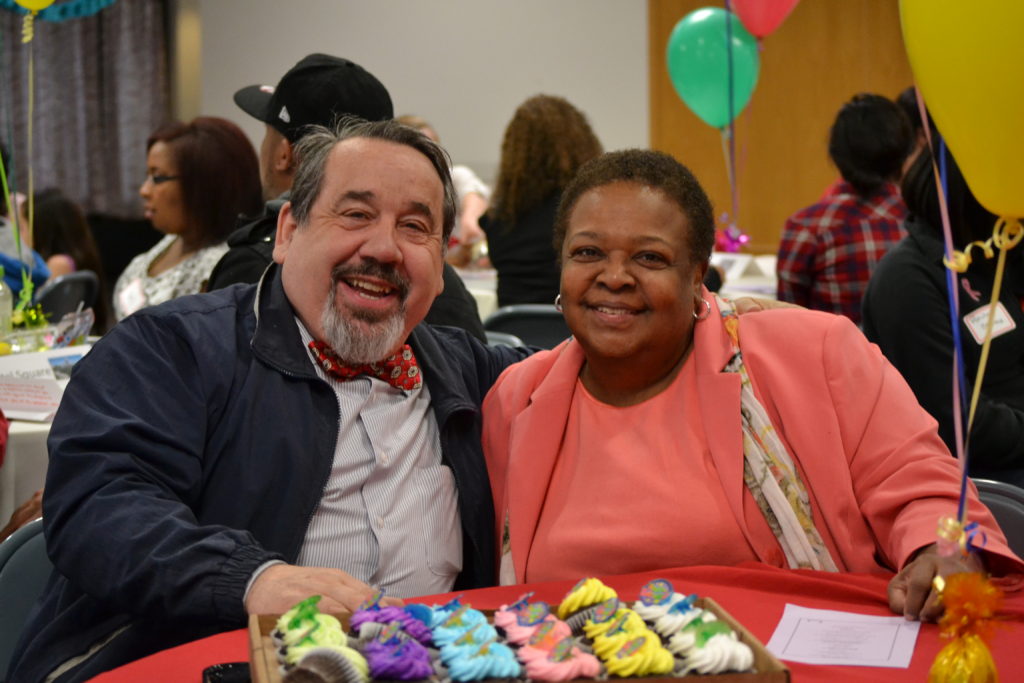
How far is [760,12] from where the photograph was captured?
18.7ft

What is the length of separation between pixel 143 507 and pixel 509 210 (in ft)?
10.8

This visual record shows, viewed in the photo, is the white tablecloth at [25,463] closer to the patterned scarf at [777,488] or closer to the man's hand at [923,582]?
the patterned scarf at [777,488]

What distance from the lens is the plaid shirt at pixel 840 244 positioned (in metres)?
4.26

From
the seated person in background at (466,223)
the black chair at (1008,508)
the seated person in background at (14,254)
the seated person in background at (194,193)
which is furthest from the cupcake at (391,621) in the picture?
the seated person in background at (466,223)

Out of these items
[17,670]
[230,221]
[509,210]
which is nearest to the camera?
[17,670]

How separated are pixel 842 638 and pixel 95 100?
829cm

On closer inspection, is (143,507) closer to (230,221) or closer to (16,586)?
(16,586)

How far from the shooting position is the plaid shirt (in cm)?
426

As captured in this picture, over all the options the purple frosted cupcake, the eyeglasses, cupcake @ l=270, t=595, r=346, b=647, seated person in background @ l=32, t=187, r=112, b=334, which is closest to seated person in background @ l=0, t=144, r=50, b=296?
the eyeglasses

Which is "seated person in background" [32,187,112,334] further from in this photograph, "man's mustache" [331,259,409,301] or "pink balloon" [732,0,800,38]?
"man's mustache" [331,259,409,301]

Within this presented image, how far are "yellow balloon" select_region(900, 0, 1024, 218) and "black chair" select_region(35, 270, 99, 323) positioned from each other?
4.55 metres

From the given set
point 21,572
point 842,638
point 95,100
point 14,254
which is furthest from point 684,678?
point 95,100

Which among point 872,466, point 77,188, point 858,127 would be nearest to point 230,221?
point 858,127

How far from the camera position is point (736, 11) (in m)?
5.96
